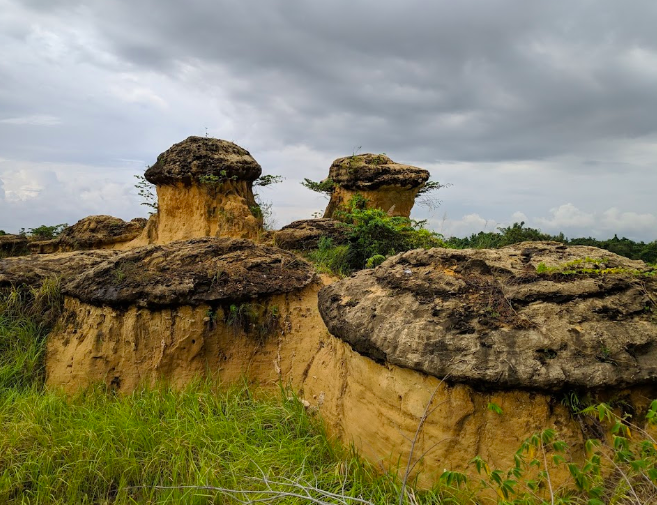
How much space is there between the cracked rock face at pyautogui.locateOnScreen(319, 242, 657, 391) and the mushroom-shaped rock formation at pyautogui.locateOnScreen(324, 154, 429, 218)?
6.97 meters

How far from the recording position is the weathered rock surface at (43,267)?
5648mm

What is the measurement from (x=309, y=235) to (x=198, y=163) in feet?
8.86

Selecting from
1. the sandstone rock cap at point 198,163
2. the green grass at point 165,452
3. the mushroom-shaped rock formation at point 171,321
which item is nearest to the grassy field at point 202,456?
the green grass at point 165,452

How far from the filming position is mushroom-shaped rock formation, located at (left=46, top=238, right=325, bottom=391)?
4.78 metres

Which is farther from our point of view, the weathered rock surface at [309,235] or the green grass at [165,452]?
the weathered rock surface at [309,235]

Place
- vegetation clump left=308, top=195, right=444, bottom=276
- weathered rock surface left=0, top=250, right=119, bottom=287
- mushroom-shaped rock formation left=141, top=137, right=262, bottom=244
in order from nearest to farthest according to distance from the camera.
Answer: weathered rock surface left=0, top=250, right=119, bottom=287, vegetation clump left=308, top=195, right=444, bottom=276, mushroom-shaped rock formation left=141, top=137, right=262, bottom=244

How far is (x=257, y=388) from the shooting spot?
4781mm

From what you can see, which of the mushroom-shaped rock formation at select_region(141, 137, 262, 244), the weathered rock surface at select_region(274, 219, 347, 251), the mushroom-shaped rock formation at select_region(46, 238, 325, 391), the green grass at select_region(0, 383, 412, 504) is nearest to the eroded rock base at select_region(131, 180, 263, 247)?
the mushroom-shaped rock formation at select_region(141, 137, 262, 244)

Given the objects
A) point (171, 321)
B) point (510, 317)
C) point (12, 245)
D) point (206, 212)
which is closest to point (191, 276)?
point (171, 321)

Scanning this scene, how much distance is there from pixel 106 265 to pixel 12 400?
161cm

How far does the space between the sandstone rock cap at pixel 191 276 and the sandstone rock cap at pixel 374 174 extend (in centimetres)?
602

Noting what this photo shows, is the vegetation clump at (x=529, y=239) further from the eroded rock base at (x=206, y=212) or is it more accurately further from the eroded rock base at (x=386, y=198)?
the eroded rock base at (x=206, y=212)

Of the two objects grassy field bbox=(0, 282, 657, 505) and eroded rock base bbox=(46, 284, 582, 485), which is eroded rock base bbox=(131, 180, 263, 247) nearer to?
eroded rock base bbox=(46, 284, 582, 485)

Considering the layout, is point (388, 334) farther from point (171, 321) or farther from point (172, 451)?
point (171, 321)
